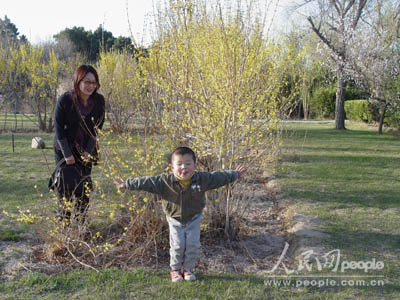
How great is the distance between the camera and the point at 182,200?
2.89 m

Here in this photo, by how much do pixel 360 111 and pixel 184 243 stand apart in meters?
19.5

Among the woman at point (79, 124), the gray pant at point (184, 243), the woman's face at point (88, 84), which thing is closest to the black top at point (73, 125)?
the woman at point (79, 124)

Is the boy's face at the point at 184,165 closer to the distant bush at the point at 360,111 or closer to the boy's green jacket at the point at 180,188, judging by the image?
the boy's green jacket at the point at 180,188

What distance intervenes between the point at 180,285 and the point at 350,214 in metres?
2.84

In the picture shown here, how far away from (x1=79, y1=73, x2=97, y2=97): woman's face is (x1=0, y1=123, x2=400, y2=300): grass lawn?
130 cm

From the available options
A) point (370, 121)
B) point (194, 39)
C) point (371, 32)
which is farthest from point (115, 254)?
point (370, 121)

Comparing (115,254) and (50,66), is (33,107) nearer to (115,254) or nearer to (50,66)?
(50,66)

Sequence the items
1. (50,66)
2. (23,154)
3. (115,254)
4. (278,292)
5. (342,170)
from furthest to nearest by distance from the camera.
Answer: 1. (50,66)
2. (23,154)
3. (342,170)
4. (115,254)
5. (278,292)

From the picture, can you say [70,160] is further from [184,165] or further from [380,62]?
[380,62]

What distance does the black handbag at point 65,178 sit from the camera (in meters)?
3.39

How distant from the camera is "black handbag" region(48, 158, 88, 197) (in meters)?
3.39

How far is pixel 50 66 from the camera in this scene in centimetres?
1428

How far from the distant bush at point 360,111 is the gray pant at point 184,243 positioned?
713 inches

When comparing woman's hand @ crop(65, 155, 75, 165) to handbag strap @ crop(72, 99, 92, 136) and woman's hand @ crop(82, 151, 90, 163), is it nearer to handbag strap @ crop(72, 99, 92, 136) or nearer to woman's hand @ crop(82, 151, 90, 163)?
woman's hand @ crop(82, 151, 90, 163)
